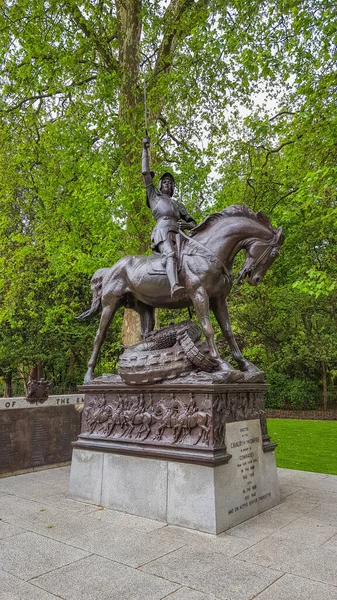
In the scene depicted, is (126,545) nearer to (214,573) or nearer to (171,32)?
(214,573)

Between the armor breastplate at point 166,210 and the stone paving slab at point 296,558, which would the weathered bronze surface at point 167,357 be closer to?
the armor breastplate at point 166,210

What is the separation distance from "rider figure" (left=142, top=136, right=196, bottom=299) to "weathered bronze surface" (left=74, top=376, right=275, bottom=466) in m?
1.50

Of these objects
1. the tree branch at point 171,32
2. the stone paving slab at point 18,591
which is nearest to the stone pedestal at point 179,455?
the stone paving slab at point 18,591

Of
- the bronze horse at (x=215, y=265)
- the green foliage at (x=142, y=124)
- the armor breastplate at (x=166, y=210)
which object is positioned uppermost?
the green foliage at (x=142, y=124)

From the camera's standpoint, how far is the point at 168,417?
595cm

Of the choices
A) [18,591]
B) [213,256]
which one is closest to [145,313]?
[213,256]

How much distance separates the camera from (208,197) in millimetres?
14531

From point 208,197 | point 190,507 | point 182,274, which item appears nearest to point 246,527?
point 190,507

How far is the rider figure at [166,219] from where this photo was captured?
254 inches

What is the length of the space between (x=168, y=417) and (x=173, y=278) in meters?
1.93

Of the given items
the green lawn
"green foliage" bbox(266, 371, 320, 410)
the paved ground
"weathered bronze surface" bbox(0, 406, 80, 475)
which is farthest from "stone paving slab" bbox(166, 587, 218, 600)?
"green foliage" bbox(266, 371, 320, 410)

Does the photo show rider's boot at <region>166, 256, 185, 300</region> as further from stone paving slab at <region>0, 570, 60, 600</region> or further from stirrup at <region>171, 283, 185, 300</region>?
stone paving slab at <region>0, 570, 60, 600</region>

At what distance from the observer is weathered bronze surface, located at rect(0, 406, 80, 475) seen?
8.63 m

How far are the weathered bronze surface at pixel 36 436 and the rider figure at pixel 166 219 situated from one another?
4637 millimetres
